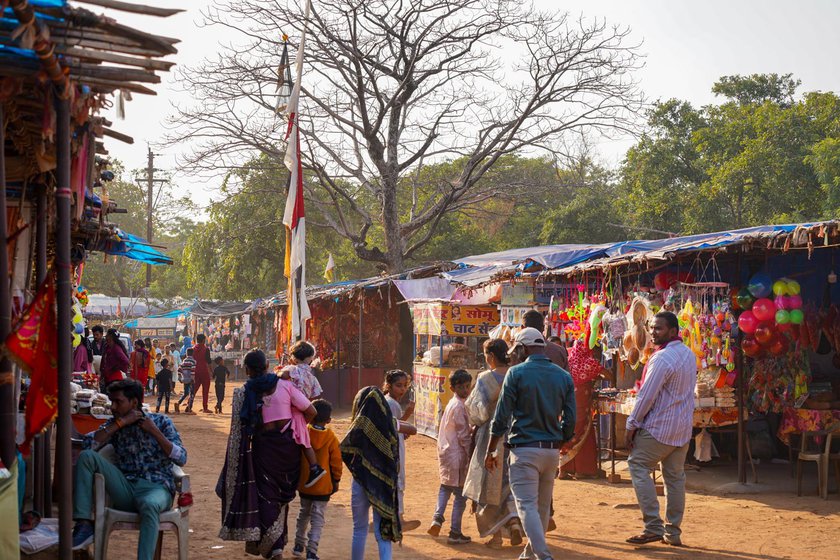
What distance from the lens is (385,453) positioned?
7.03 meters

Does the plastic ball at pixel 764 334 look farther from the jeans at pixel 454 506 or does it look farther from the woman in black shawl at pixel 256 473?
the woman in black shawl at pixel 256 473

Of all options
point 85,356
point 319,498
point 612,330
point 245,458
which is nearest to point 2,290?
→ point 245,458

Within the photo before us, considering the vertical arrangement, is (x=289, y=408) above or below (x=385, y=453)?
above

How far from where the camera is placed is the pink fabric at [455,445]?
28.0ft

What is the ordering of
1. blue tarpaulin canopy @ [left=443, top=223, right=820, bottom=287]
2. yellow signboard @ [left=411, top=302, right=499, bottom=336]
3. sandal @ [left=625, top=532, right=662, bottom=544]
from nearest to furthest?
1. sandal @ [left=625, top=532, right=662, bottom=544]
2. blue tarpaulin canopy @ [left=443, top=223, right=820, bottom=287]
3. yellow signboard @ [left=411, top=302, right=499, bottom=336]

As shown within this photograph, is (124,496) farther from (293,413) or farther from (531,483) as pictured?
(531,483)

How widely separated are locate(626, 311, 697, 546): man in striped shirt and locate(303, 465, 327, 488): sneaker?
272 centimetres

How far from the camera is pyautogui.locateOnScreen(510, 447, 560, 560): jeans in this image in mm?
6840

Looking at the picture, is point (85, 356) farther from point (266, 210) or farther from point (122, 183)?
point (122, 183)

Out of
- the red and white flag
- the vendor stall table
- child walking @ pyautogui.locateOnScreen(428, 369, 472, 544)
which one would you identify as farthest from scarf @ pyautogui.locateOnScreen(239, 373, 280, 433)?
the vendor stall table

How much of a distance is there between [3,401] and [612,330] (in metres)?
8.46

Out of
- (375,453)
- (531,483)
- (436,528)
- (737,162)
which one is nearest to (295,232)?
(436,528)

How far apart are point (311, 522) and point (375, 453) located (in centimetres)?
97

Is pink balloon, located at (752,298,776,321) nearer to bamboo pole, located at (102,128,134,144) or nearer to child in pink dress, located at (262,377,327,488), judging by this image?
child in pink dress, located at (262,377,327,488)
